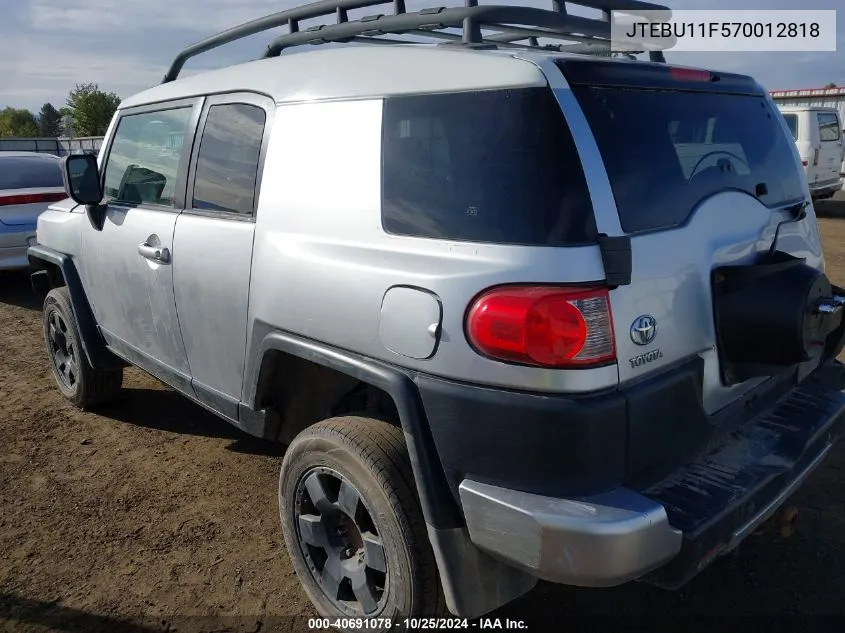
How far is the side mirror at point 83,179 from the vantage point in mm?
3680

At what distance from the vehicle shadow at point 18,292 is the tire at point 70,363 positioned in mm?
3172

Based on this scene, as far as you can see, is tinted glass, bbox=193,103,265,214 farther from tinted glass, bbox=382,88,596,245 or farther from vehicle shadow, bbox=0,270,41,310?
vehicle shadow, bbox=0,270,41,310

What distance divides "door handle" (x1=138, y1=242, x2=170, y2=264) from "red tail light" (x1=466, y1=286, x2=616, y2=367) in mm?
1840

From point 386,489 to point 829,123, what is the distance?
15253 millimetres

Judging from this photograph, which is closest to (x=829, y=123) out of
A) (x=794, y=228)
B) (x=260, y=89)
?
(x=794, y=228)

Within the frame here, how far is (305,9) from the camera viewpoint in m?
2.99

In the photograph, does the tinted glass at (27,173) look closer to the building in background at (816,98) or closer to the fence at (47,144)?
the building in background at (816,98)

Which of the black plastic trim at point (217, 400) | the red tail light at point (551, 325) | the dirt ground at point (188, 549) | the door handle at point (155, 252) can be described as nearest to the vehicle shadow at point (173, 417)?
the dirt ground at point (188, 549)

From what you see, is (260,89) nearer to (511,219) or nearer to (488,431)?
(511,219)

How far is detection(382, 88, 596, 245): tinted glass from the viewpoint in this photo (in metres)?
1.84

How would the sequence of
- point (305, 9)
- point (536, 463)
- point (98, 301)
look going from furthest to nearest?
point (98, 301)
point (305, 9)
point (536, 463)

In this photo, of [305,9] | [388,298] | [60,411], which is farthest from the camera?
[60,411]

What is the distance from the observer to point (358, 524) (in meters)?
2.30

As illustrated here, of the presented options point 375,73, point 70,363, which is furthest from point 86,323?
point 375,73
